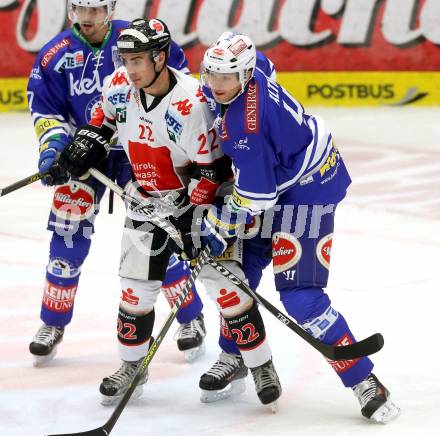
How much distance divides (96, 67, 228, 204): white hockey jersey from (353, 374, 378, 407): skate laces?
2.68 ft

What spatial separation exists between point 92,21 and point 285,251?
133cm

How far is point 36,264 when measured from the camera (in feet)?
19.7

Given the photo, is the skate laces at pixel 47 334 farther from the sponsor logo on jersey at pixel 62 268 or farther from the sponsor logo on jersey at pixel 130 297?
the sponsor logo on jersey at pixel 130 297

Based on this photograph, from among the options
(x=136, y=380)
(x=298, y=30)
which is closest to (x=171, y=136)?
(x=136, y=380)

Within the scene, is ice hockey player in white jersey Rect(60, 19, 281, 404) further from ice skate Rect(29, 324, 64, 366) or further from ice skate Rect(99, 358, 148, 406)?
ice skate Rect(29, 324, 64, 366)

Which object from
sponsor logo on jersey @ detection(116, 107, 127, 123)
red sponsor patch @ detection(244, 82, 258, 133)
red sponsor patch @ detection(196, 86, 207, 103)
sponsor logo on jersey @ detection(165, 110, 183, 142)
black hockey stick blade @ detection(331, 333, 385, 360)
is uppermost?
red sponsor patch @ detection(244, 82, 258, 133)

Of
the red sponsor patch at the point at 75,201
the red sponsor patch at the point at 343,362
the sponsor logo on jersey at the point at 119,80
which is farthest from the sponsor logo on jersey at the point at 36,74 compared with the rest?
the red sponsor patch at the point at 343,362

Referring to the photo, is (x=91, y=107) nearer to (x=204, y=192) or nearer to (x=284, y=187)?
(x=204, y=192)

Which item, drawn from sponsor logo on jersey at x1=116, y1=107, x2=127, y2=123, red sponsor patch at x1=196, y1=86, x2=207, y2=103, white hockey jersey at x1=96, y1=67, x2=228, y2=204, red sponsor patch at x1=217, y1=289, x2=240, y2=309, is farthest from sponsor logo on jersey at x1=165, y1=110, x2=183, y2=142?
red sponsor patch at x1=217, y1=289, x2=240, y2=309

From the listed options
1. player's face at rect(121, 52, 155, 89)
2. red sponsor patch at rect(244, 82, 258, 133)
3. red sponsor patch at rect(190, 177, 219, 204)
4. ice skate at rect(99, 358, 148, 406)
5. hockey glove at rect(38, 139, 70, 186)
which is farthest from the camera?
hockey glove at rect(38, 139, 70, 186)

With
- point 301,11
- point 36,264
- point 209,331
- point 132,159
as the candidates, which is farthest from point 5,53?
point 132,159

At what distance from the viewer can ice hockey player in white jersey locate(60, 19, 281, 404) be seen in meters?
3.86

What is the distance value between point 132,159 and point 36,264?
214cm

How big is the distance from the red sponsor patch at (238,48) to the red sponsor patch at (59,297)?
57.4 inches
